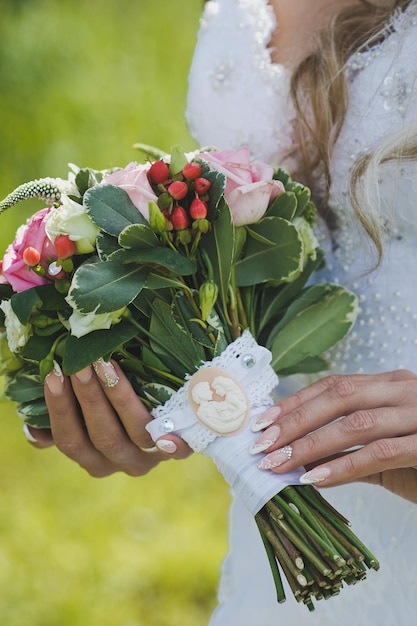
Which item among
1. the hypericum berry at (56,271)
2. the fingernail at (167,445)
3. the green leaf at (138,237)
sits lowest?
the fingernail at (167,445)

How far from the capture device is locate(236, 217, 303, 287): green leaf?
1036 mm

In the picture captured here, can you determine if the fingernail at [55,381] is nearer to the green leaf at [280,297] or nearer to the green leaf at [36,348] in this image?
the green leaf at [36,348]

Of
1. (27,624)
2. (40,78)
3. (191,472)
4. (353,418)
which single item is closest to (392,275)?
(353,418)

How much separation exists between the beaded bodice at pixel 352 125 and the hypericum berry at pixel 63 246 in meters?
0.43

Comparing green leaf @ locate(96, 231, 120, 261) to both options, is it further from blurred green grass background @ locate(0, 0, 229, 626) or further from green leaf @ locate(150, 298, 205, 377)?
blurred green grass background @ locate(0, 0, 229, 626)

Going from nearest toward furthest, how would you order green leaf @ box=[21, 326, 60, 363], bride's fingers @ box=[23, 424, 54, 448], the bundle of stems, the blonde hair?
the bundle of stems < green leaf @ box=[21, 326, 60, 363] < the blonde hair < bride's fingers @ box=[23, 424, 54, 448]

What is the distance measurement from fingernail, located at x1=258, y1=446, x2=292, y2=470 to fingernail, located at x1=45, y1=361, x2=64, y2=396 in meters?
0.29

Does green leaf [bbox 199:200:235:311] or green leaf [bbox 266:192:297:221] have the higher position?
green leaf [bbox 266:192:297:221]

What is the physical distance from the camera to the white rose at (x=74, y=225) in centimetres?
94

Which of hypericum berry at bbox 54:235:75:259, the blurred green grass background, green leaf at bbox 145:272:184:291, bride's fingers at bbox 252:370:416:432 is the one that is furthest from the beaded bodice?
the blurred green grass background

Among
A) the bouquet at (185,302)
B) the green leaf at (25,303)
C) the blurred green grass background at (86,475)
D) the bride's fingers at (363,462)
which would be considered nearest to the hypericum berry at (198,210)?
the bouquet at (185,302)

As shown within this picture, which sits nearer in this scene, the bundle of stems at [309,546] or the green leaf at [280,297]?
the bundle of stems at [309,546]

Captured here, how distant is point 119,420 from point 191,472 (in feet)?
6.49

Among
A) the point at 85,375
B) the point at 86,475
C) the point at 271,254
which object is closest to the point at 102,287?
the point at 85,375
